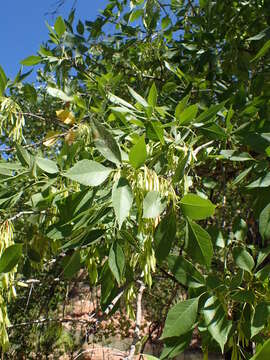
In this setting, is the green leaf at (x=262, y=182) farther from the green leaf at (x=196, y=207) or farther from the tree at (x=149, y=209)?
the green leaf at (x=196, y=207)

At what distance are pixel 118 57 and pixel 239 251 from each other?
161 cm

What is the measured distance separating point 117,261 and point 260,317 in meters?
0.27

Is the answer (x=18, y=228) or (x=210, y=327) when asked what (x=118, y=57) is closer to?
(x=18, y=228)

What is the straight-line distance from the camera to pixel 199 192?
3.62ft

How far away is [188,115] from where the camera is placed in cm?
79

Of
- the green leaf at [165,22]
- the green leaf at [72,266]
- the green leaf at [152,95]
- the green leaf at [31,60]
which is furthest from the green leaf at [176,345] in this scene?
the green leaf at [165,22]

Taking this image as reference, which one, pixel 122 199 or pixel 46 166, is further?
pixel 46 166

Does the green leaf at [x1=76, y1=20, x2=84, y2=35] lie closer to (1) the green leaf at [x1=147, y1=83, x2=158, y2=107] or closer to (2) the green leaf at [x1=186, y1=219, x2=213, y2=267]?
(1) the green leaf at [x1=147, y1=83, x2=158, y2=107]

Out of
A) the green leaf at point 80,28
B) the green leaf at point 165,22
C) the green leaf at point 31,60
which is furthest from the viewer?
A: the green leaf at point 80,28

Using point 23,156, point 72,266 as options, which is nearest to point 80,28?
point 23,156

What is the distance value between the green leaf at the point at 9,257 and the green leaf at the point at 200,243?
33 cm

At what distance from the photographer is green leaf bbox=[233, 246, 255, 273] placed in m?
0.83

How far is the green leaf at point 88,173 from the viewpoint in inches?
24.6

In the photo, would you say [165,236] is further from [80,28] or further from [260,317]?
[80,28]
